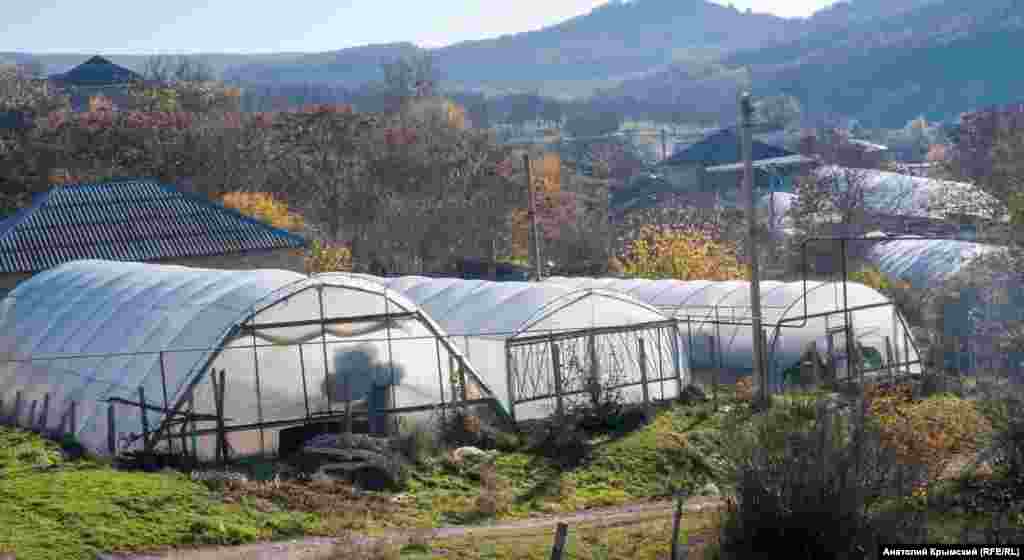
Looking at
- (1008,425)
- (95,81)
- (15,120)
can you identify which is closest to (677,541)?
(1008,425)

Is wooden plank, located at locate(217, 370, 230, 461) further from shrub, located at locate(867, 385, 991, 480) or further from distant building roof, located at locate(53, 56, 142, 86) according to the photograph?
distant building roof, located at locate(53, 56, 142, 86)

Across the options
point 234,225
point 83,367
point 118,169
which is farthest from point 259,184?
point 83,367

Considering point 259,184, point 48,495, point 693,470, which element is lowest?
point 693,470

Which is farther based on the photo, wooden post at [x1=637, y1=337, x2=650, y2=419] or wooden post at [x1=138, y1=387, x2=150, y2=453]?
wooden post at [x1=637, y1=337, x2=650, y2=419]

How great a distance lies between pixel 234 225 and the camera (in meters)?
44.3

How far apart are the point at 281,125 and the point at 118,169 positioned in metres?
12.3

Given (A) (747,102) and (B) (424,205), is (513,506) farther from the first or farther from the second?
(B) (424,205)

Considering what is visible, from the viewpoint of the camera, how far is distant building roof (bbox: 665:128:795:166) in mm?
91500

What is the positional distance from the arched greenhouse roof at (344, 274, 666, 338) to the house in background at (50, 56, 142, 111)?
8303cm

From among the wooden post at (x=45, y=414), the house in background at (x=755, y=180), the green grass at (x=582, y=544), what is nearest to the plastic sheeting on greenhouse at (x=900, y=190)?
the house in background at (x=755, y=180)

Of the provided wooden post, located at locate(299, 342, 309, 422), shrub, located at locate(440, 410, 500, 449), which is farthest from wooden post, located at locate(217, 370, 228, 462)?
shrub, located at locate(440, 410, 500, 449)

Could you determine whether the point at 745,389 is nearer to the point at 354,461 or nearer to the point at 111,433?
the point at 354,461

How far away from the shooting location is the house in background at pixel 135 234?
4128 cm

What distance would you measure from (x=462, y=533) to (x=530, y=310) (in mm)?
10313
